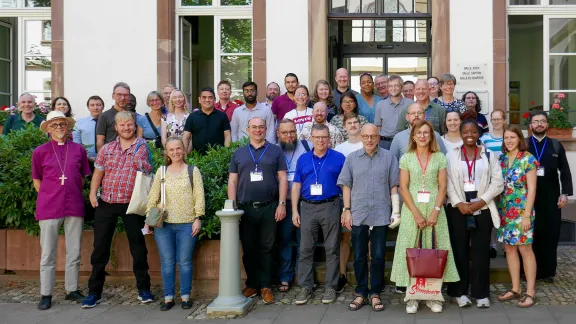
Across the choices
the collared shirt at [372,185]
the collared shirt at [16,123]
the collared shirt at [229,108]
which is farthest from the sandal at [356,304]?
the collared shirt at [16,123]

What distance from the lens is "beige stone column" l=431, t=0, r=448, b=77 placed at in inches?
443

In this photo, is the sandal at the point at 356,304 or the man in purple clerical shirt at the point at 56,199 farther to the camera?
the man in purple clerical shirt at the point at 56,199

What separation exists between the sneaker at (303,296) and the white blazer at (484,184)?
1.63 meters

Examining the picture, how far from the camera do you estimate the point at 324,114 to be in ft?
26.2

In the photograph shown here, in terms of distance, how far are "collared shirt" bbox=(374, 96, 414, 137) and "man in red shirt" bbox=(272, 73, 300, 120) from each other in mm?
1170

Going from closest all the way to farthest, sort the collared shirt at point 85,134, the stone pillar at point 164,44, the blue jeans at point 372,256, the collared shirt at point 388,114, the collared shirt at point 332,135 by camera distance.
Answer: the blue jeans at point 372,256 → the collared shirt at point 332,135 → the collared shirt at point 388,114 → the collared shirt at point 85,134 → the stone pillar at point 164,44

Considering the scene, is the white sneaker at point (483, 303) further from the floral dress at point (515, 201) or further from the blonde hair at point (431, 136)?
the blonde hair at point (431, 136)

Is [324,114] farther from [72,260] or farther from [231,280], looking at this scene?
[72,260]

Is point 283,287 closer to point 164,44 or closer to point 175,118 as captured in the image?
point 175,118

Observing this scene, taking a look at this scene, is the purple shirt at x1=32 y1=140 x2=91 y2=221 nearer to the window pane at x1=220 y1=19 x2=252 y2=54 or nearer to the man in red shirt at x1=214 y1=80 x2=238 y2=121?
the man in red shirt at x1=214 y1=80 x2=238 y2=121

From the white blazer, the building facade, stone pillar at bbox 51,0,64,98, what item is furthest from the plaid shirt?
stone pillar at bbox 51,0,64,98

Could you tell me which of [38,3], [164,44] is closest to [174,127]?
[164,44]

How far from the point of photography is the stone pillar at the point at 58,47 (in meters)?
11.8

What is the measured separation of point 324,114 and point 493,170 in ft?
6.46
